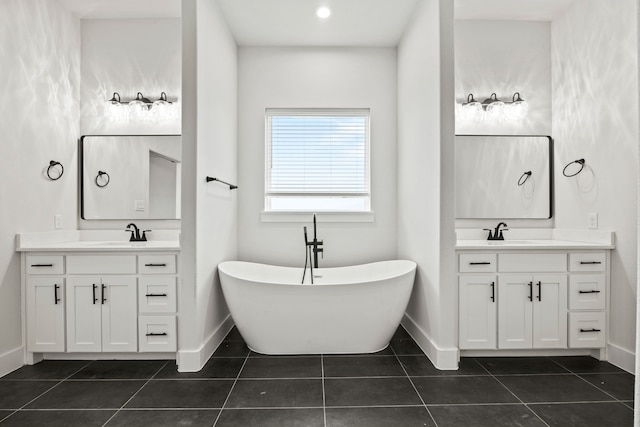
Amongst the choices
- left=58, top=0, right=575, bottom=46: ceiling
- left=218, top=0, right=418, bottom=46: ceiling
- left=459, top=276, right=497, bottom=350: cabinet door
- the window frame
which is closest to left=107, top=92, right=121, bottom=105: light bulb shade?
left=58, top=0, right=575, bottom=46: ceiling

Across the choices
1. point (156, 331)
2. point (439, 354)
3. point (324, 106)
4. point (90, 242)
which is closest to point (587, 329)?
point (439, 354)

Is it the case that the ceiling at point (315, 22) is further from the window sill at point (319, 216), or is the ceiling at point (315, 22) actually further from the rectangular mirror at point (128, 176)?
the window sill at point (319, 216)

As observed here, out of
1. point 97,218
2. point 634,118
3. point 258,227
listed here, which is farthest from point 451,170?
point 97,218

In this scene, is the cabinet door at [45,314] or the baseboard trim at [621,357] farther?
the cabinet door at [45,314]

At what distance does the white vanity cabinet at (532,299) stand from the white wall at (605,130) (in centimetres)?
15

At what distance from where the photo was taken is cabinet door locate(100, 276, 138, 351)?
2.51m

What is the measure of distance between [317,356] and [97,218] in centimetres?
224

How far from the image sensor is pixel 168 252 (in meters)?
2.51

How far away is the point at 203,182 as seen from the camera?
8.41 ft

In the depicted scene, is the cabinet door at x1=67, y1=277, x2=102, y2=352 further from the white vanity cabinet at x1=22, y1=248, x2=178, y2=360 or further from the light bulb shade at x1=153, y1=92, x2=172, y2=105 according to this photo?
the light bulb shade at x1=153, y1=92, x2=172, y2=105

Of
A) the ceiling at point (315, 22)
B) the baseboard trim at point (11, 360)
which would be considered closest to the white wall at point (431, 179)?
the ceiling at point (315, 22)

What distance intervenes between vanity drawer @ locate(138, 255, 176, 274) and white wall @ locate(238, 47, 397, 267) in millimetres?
1082

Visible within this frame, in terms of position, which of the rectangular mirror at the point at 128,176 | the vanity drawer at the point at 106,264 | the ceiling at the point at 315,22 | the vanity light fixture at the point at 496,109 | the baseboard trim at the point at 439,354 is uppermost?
the ceiling at the point at 315,22

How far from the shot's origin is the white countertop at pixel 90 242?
8.18ft
